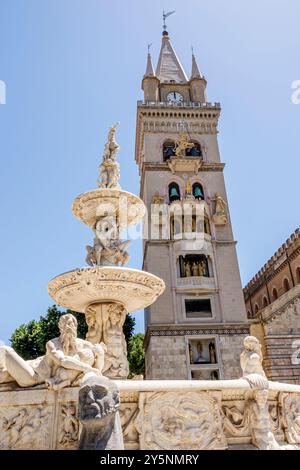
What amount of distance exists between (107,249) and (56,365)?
4.81 metres

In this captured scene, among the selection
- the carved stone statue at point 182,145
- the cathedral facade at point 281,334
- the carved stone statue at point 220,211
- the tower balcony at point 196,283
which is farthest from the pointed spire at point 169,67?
the cathedral facade at point 281,334

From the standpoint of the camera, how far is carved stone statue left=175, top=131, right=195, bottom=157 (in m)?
35.0

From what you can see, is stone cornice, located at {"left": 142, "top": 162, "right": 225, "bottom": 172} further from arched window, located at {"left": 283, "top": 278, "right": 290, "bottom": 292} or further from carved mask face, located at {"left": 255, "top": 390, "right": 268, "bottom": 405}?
carved mask face, located at {"left": 255, "top": 390, "right": 268, "bottom": 405}

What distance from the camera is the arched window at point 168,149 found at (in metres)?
36.5

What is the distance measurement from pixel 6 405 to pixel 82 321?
75.5 ft

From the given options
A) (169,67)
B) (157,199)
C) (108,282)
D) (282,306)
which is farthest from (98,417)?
(169,67)

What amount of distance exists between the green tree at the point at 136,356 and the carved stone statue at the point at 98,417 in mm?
28727

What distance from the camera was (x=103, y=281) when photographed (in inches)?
352

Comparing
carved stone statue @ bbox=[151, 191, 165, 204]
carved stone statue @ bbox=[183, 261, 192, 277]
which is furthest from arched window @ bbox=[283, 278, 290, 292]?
carved stone statue @ bbox=[151, 191, 165, 204]

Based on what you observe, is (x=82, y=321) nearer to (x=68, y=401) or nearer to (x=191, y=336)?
(x=191, y=336)

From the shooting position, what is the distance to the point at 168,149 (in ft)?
121

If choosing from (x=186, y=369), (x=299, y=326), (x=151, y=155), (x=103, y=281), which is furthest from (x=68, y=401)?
(x=151, y=155)

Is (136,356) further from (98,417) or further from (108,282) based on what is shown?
(98,417)
